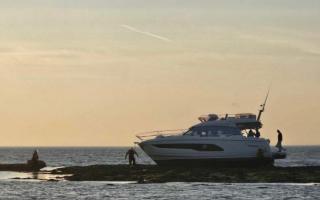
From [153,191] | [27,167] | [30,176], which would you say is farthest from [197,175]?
[27,167]

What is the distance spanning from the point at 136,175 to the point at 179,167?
31.9ft

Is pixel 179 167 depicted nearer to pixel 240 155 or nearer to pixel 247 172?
pixel 240 155

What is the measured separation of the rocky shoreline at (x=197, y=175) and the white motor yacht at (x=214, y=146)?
Answer: 5.01 m

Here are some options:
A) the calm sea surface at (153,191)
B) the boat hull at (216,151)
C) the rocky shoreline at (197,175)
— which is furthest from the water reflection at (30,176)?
the boat hull at (216,151)

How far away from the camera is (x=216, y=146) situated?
242 feet

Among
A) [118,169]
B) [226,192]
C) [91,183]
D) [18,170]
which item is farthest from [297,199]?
[18,170]

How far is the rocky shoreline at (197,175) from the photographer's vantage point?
59.0m

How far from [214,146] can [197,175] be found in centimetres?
1126

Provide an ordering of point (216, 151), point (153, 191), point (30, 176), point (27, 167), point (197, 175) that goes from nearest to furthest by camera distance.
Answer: point (153, 191), point (197, 175), point (30, 176), point (216, 151), point (27, 167)

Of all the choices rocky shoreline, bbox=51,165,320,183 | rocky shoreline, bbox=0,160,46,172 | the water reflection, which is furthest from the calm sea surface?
rocky shoreline, bbox=0,160,46,172

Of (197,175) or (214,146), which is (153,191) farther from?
(214,146)

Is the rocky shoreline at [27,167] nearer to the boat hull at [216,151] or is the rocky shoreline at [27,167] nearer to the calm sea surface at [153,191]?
the boat hull at [216,151]

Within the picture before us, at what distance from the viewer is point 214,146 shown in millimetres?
73812

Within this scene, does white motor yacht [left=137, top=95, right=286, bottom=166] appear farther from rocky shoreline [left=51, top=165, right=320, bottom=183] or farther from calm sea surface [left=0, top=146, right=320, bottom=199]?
calm sea surface [left=0, top=146, right=320, bottom=199]
